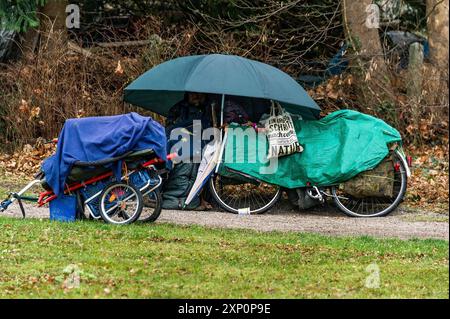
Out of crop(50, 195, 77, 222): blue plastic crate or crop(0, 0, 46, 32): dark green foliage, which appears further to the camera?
crop(0, 0, 46, 32): dark green foliage

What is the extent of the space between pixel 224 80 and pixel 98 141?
196 cm

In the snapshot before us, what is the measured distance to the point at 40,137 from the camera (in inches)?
641

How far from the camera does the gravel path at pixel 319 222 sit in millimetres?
10773

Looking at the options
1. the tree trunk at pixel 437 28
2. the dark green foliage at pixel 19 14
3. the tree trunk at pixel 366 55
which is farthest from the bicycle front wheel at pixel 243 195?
the dark green foliage at pixel 19 14

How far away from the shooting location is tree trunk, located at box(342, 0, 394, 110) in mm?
15375

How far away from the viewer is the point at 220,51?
16.4 metres

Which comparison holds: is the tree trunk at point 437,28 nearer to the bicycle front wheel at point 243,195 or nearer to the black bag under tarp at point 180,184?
the bicycle front wheel at point 243,195

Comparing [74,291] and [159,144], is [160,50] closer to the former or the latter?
[159,144]

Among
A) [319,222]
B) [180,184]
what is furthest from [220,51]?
[319,222]

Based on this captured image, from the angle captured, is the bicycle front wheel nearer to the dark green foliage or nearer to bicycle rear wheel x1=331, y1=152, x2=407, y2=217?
bicycle rear wheel x1=331, y1=152, x2=407, y2=217

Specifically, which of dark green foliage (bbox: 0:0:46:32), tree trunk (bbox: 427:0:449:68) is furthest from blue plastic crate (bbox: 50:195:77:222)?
tree trunk (bbox: 427:0:449:68)

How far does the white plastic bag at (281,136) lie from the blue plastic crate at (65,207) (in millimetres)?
2700

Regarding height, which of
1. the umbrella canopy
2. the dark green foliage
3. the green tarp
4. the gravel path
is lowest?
the gravel path

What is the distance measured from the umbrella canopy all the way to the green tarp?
39 centimetres
